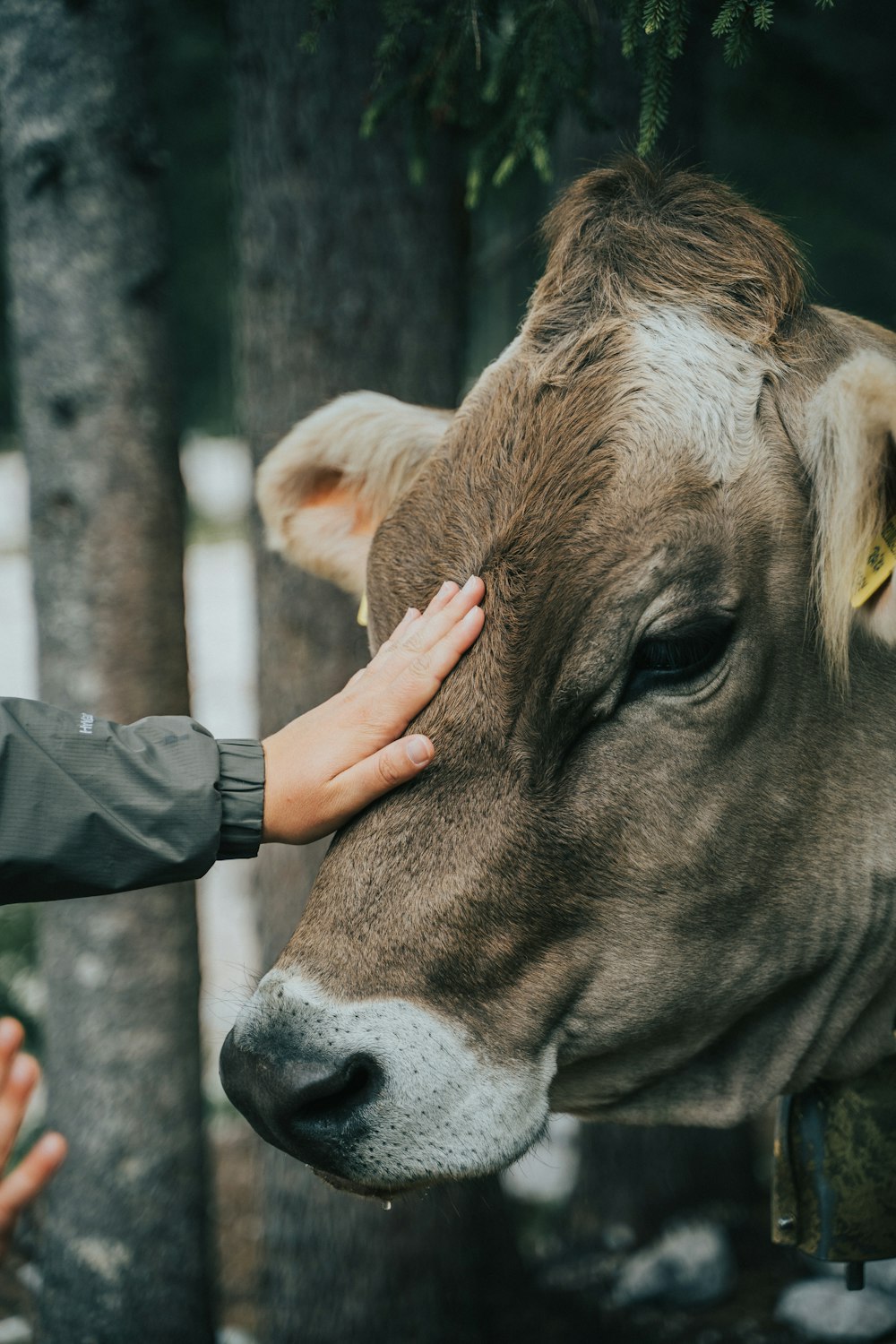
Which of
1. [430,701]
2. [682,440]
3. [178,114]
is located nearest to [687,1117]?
[430,701]

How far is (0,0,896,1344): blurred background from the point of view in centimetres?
328

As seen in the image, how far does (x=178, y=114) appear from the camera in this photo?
12.0 metres

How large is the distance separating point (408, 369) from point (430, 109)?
738 millimetres

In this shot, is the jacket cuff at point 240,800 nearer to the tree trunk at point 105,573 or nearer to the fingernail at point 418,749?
the fingernail at point 418,749

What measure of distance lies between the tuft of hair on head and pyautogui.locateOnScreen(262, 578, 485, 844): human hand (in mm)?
689

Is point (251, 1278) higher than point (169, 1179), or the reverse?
point (169, 1179)

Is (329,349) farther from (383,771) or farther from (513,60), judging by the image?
(383,771)

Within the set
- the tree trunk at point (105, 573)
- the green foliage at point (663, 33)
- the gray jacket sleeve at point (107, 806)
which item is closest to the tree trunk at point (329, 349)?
the tree trunk at point (105, 573)

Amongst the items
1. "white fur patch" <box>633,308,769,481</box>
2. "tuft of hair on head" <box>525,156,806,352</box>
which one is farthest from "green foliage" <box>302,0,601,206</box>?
"white fur patch" <box>633,308,769,481</box>

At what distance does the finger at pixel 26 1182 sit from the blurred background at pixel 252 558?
1.25 metres

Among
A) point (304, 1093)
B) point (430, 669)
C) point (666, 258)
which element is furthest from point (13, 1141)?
point (666, 258)

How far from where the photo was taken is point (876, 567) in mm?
2115

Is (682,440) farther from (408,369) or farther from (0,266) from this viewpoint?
(0,266)

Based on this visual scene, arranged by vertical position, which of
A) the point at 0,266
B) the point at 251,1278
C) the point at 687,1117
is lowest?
the point at 251,1278
